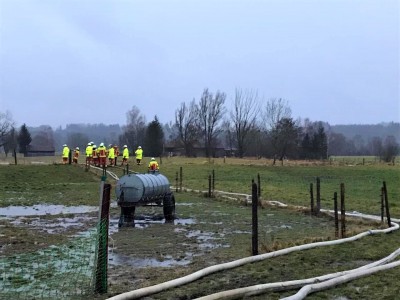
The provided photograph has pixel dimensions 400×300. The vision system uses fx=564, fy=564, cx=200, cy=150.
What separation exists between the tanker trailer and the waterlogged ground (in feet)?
1.24

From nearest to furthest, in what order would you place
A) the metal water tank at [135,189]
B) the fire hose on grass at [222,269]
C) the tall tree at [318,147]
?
the fire hose on grass at [222,269]
the metal water tank at [135,189]
the tall tree at [318,147]

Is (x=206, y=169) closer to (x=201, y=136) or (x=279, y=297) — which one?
(x=279, y=297)

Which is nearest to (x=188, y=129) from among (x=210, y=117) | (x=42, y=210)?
(x=210, y=117)

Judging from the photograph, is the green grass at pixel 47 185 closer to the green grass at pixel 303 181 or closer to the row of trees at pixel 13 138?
the green grass at pixel 303 181

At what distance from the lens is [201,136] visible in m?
91.4

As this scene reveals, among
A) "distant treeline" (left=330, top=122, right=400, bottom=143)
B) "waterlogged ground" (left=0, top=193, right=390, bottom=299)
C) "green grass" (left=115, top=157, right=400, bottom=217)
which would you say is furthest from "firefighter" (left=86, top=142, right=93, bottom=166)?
"distant treeline" (left=330, top=122, right=400, bottom=143)

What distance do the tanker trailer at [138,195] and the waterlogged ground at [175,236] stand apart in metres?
0.38


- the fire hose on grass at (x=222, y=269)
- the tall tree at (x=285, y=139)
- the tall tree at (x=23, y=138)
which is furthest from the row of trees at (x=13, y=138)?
the fire hose on grass at (x=222, y=269)

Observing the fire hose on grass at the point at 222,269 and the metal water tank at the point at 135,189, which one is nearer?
the fire hose on grass at the point at 222,269

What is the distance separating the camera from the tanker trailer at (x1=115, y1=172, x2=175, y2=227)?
16188 millimetres

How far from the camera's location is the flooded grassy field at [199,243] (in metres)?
8.31

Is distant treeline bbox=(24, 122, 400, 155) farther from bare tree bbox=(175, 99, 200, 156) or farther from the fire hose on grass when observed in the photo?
the fire hose on grass

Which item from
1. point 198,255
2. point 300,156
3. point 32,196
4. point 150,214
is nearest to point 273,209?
point 150,214

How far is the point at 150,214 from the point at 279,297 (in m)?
12.3
